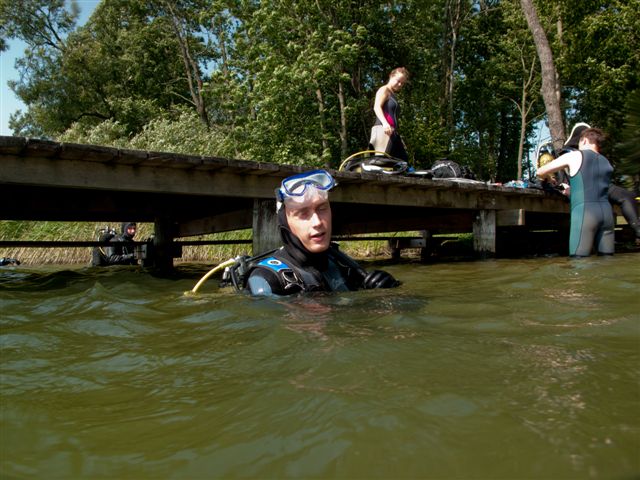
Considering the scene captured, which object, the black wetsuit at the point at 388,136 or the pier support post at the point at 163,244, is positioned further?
the pier support post at the point at 163,244

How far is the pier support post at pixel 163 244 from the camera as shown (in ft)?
30.6

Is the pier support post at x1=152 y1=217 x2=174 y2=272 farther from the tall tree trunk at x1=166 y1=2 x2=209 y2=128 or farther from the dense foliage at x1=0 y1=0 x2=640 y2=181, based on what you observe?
the tall tree trunk at x1=166 y1=2 x2=209 y2=128

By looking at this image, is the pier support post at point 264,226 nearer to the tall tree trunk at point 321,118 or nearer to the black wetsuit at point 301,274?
the black wetsuit at point 301,274

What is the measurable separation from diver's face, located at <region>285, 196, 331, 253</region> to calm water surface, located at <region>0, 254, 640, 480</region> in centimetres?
60

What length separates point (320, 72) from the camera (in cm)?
1547

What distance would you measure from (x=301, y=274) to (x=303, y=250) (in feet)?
0.59

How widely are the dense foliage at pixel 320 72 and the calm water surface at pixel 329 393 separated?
871 centimetres

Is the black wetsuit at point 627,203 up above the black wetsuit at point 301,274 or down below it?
above

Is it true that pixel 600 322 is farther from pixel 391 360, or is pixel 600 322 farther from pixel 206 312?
pixel 206 312

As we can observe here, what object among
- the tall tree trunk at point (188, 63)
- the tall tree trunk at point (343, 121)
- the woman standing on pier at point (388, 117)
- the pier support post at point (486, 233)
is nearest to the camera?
the woman standing on pier at point (388, 117)

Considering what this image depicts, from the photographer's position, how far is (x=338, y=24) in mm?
18031

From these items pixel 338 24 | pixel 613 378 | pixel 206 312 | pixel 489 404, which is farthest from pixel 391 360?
pixel 338 24

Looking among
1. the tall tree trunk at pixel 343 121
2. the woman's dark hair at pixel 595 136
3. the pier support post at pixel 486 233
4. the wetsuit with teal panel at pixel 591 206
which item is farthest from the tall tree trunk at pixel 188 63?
the wetsuit with teal panel at pixel 591 206

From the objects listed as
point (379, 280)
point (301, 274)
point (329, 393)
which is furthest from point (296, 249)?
point (329, 393)
